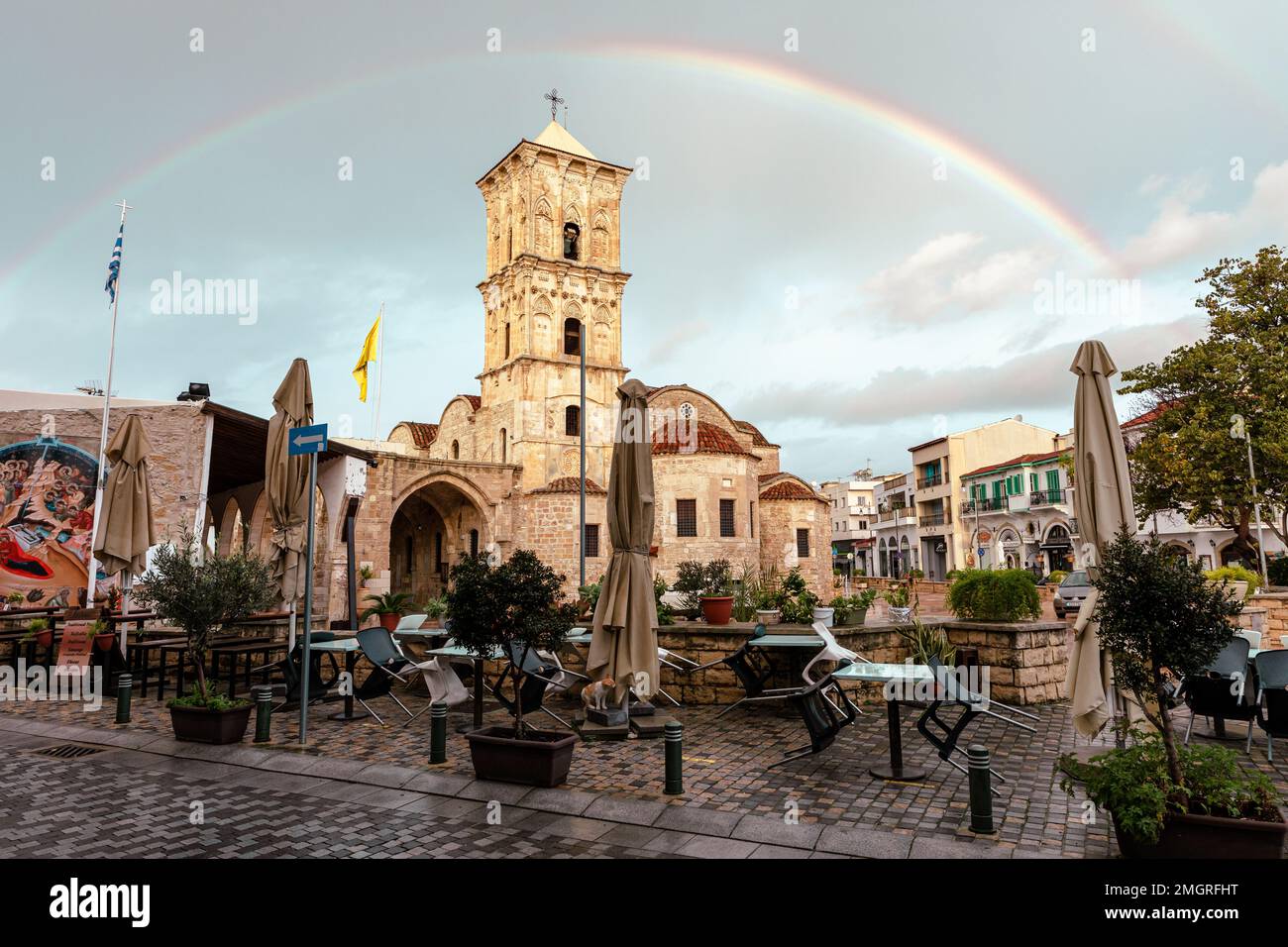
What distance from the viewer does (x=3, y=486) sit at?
14.4 metres

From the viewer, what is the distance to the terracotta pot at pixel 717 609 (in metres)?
10.2

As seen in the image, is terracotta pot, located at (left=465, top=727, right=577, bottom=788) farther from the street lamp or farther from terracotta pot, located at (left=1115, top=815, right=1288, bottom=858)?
the street lamp

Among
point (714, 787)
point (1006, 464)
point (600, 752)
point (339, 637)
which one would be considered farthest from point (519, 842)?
point (1006, 464)

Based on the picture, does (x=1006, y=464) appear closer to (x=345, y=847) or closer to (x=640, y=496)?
(x=640, y=496)

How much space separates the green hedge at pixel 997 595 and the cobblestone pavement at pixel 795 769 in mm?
1255

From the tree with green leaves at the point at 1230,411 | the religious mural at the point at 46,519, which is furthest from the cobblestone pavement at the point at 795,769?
the tree with green leaves at the point at 1230,411

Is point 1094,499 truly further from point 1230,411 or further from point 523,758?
point 1230,411

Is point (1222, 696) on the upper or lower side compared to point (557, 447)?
lower

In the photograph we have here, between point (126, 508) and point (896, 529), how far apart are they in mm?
53039

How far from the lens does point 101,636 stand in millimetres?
10734

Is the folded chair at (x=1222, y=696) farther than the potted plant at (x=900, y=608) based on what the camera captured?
No

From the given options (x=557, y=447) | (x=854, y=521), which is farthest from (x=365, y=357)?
(x=854, y=521)

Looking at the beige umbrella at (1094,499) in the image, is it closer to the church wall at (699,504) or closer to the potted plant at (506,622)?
the potted plant at (506,622)

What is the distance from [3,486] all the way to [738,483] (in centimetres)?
2310
